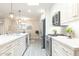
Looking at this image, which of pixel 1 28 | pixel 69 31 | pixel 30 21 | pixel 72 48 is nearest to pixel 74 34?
pixel 69 31

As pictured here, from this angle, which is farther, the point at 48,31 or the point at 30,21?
the point at 30,21

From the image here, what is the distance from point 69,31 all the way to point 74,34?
0.64 feet

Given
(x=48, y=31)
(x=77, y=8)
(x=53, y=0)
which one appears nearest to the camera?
(x=77, y=8)

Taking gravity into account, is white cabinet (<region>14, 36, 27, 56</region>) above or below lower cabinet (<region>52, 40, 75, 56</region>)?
below

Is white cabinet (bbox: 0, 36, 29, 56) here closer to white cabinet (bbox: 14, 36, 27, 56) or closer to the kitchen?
white cabinet (bbox: 14, 36, 27, 56)

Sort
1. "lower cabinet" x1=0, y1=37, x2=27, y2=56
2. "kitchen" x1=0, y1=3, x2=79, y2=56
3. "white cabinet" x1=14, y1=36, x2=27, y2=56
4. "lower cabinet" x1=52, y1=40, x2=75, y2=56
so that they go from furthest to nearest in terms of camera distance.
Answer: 1. "kitchen" x1=0, y1=3, x2=79, y2=56
2. "white cabinet" x1=14, y1=36, x2=27, y2=56
3. "lower cabinet" x1=0, y1=37, x2=27, y2=56
4. "lower cabinet" x1=52, y1=40, x2=75, y2=56

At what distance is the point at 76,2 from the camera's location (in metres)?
2.80

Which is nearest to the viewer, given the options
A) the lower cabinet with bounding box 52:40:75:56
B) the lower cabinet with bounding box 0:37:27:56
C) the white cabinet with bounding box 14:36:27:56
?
the lower cabinet with bounding box 52:40:75:56

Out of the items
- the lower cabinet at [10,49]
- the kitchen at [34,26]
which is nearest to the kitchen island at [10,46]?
the lower cabinet at [10,49]

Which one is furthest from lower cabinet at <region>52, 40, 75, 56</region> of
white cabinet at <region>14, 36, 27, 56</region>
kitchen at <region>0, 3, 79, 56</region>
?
white cabinet at <region>14, 36, 27, 56</region>

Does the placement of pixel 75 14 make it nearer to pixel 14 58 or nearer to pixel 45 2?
pixel 14 58

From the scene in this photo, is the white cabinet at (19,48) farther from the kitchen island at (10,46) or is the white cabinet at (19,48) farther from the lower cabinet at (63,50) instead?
the lower cabinet at (63,50)

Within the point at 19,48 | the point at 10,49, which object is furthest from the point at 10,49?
the point at 19,48

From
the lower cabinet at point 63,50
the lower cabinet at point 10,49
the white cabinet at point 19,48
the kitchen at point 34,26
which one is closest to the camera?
the lower cabinet at point 63,50
